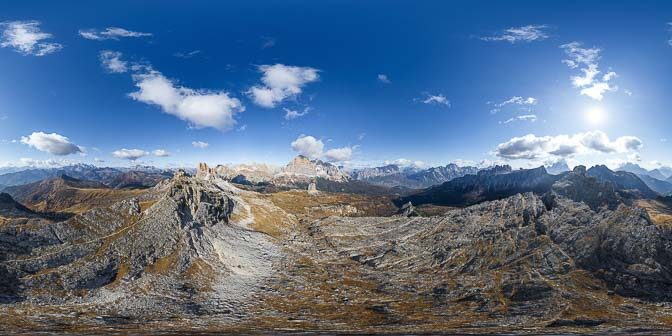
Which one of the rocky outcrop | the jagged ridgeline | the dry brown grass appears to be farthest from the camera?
the dry brown grass

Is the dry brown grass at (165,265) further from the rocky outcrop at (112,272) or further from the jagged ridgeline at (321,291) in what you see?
the jagged ridgeline at (321,291)

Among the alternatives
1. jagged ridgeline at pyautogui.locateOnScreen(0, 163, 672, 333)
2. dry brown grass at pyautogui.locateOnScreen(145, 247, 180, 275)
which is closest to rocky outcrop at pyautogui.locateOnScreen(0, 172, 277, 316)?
dry brown grass at pyautogui.locateOnScreen(145, 247, 180, 275)

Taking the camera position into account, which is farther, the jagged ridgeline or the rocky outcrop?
the rocky outcrop

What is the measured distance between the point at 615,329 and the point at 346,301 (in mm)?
86250

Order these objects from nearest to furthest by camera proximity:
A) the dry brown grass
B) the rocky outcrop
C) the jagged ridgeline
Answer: the jagged ridgeline → the rocky outcrop → the dry brown grass

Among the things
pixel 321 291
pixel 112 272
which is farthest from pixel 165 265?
pixel 321 291

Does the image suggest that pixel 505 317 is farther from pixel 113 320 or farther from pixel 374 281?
pixel 113 320

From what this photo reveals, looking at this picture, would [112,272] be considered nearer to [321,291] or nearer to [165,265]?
[165,265]

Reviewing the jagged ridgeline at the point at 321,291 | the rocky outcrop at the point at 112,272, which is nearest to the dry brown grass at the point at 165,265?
the rocky outcrop at the point at 112,272

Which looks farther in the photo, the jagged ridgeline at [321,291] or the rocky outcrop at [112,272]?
the rocky outcrop at [112,272]

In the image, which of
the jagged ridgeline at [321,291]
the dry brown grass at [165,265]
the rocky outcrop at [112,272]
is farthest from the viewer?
the dry brown grass at [165,265]

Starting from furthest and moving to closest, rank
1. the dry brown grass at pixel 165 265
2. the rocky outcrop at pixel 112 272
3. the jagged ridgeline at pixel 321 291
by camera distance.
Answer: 1. the dry brown grass at pixel 165 265
2. the rocky outcrop at pixel 112 272
3. the jagged ridgeline at pixel 321 291

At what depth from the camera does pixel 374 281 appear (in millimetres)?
195875

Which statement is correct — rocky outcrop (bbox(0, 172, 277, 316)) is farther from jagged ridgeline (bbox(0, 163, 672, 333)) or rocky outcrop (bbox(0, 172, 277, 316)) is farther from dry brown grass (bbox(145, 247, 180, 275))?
jagged ridgeline (bbox(0, 163, 672, 333))
